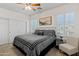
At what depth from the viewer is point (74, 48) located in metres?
1.95

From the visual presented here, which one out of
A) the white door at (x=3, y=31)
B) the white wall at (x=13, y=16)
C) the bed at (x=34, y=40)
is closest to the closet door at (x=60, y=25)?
the bed at (x=34, y=40)

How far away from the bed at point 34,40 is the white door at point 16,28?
0.12 metres

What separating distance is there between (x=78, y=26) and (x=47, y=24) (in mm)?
793

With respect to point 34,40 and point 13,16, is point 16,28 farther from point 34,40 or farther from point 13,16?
point 34,40

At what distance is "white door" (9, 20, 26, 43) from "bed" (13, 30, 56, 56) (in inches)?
Result: 4.9

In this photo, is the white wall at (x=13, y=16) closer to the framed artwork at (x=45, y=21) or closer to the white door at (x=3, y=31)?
the white door at (x=3, y=31)

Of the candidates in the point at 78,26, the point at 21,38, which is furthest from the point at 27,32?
the point at 78,26

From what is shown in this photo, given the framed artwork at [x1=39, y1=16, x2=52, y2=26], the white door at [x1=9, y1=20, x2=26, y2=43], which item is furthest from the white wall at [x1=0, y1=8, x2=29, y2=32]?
the framed artwork at [x1=39, y1=16, x2=52, y2=26]

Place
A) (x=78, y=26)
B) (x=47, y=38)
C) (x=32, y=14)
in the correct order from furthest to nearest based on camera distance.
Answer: (x=47, y=38)
(x=32, y=14)
(x=78, y=26)

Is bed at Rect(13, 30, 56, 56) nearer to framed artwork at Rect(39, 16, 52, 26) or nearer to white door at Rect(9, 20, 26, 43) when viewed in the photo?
white door at Rect(9, 20, 26, 43)

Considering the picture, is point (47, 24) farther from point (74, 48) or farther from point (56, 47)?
point (74, 48)

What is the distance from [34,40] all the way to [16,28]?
698mm

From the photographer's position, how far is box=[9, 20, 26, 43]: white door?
6.36ft

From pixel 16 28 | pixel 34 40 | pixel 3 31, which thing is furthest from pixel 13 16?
pixel 34 40
